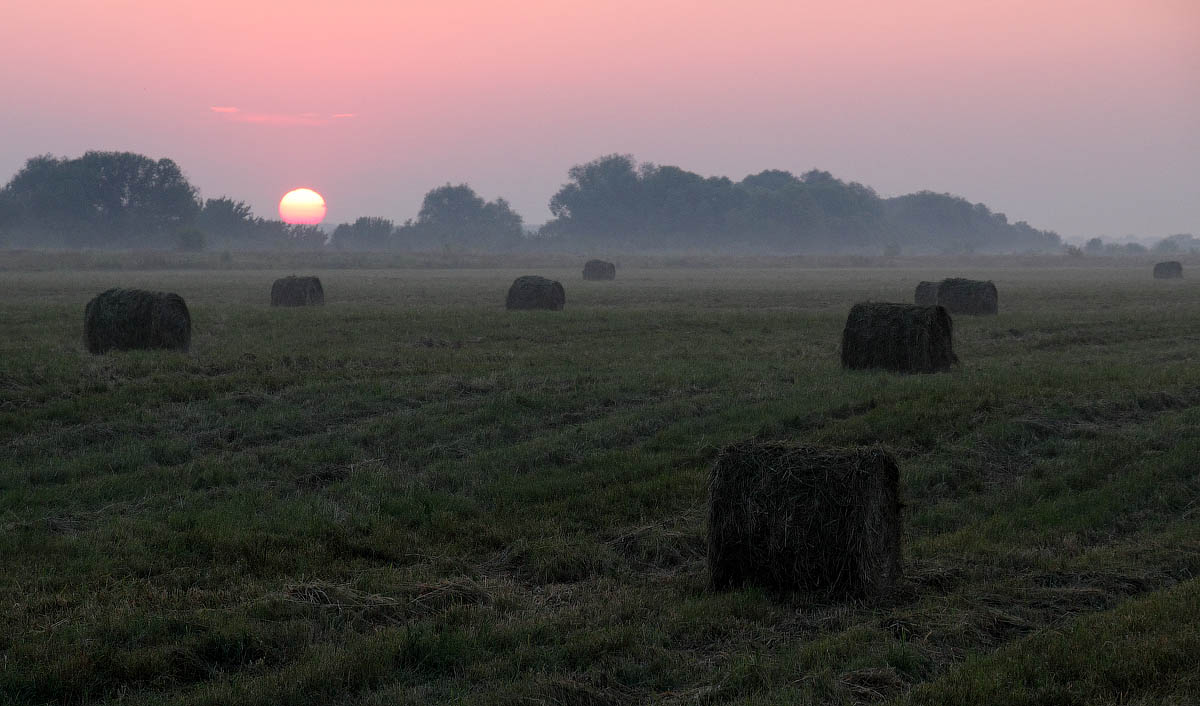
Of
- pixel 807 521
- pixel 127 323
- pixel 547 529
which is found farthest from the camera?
pixel 127 323

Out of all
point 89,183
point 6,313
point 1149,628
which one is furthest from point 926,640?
point 89,183

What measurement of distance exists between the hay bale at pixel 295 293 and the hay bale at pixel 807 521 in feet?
91.4

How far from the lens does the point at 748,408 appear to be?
48.0ft

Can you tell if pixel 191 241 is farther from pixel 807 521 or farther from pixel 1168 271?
pixel 807 521

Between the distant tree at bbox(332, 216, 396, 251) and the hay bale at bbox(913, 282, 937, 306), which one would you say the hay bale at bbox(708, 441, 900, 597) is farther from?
the distant tree at bbox(332, 216, 396, 251)

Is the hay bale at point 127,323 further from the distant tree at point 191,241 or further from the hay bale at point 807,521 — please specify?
the distant tree at point 191,241

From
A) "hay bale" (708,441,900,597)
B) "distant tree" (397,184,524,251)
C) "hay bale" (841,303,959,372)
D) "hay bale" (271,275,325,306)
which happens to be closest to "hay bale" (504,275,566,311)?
"hay bale" (271,275,325,306)

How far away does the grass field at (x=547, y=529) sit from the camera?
6426 millimetres

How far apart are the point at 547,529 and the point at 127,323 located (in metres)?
13.4

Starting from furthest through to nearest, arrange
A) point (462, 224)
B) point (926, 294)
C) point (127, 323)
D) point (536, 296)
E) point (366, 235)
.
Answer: point (462, 224) → point (366, 235) → point (926, 294) → point (536, 296) → point (127, 323)

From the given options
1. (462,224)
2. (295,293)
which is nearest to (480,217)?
(462,224)

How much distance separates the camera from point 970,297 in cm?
3094

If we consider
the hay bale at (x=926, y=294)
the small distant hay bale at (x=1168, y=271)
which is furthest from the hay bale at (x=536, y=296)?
the small distant hay bale at (x=1168, y=271)

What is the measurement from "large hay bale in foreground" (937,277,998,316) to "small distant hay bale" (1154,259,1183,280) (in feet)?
118
